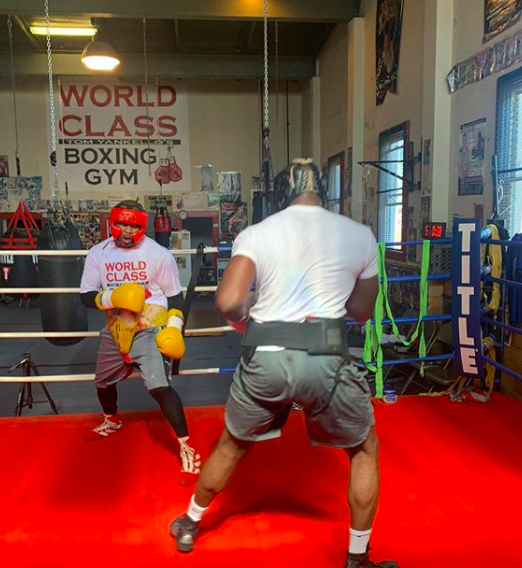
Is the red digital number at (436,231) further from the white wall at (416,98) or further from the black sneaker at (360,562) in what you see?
the black sneaker at (360,562)

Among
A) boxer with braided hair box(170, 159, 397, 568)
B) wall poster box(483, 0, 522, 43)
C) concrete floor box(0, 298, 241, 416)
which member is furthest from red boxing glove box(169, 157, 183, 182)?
boxer with braided hair box(170, 159, 397, 568)

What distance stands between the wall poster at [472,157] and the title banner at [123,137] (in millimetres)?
6558

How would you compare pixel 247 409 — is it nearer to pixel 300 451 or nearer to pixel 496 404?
pixel 300 451

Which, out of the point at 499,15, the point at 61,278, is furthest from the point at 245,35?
the point at 61,278

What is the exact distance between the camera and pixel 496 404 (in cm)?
284

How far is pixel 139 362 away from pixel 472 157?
9.27 ft

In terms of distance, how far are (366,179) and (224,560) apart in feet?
17.4

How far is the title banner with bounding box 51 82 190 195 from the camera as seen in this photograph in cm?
940

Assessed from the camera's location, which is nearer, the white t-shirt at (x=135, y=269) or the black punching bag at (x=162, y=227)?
the white t-shirt at (x=135, y=269)

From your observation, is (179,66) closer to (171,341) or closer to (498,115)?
(498,115)

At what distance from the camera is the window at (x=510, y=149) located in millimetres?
3158

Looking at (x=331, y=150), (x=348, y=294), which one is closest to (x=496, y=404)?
(x=348, y=294)

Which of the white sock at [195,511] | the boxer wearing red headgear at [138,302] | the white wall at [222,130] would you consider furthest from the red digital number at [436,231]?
the white wall at [222,130]

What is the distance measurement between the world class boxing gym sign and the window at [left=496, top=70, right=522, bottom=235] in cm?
54
